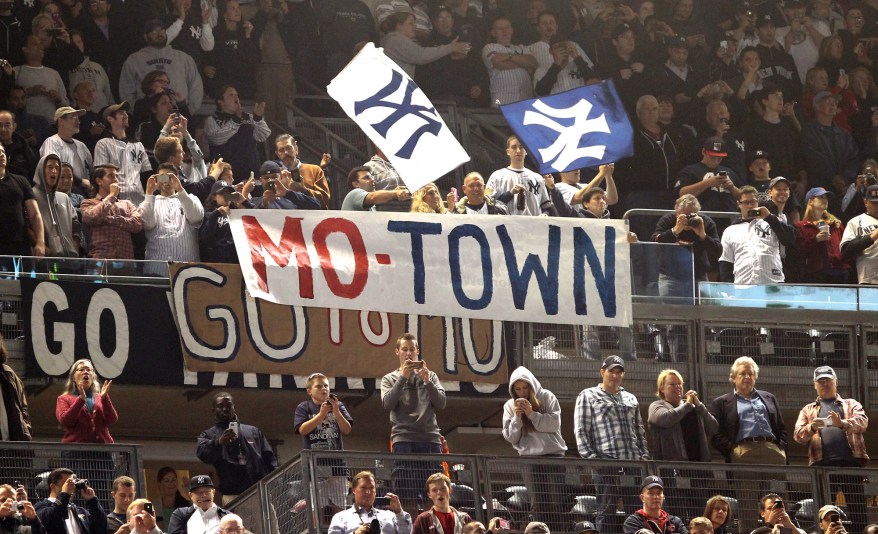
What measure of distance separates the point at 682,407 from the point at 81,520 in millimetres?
4950

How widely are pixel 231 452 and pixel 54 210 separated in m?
3.25

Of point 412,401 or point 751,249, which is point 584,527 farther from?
point 751,249

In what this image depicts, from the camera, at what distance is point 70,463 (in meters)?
15.8

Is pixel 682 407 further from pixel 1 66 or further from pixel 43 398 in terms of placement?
pixel 1 66

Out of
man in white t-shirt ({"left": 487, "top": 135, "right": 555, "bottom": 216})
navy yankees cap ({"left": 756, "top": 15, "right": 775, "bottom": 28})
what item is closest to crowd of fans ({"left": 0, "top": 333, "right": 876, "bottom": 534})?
man in white t-shirt ({"left": 487, "top": 135, "right": 555, "bottom": 216})

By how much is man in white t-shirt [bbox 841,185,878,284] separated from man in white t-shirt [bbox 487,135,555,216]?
3.00 m

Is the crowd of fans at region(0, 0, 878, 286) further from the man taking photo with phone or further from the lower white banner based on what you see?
the lower white banner

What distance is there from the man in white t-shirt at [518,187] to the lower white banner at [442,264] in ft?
5.37

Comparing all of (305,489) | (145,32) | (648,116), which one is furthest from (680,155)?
(305,489)

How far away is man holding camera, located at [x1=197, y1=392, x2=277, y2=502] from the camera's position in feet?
53.8

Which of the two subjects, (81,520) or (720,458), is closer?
(81,520)

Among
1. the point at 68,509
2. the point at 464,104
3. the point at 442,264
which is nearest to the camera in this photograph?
the point at 68,509

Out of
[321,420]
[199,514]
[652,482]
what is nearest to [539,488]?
[652,482]

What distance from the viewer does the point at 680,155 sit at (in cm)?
2306
